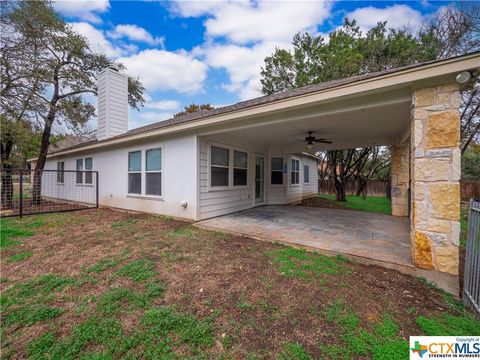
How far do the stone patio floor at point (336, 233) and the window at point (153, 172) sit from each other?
6.49ft

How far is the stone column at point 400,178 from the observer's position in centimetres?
627

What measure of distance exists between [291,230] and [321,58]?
11.4 meters

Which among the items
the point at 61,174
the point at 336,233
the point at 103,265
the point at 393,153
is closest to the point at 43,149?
the point at 61,174

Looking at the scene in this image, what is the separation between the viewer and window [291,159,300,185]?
10.3 metres

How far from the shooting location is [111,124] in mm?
8047

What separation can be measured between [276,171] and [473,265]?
701cm

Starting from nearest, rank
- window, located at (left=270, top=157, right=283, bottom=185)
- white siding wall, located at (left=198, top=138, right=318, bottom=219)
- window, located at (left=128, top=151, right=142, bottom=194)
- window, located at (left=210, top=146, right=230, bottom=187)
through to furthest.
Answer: white siding wall, located at (left=198, top=138, right=318, bottom=219), window, located at (left=210, top=146, right=230, bottom=187), window, located at (left=128, top=151, right=142, bottom=194), window, located at (left=270, top=157, right=283, bottom=185)

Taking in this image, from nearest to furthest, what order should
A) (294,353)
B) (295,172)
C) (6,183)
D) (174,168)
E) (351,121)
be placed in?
1. (294,353)
2. (351,121)
3. (174,168)
4. (6,183)
5. (295,172)

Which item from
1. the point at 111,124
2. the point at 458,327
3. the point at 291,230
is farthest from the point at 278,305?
the point at 111,124

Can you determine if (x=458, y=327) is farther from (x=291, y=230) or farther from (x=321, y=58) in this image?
(x=321, y=58)

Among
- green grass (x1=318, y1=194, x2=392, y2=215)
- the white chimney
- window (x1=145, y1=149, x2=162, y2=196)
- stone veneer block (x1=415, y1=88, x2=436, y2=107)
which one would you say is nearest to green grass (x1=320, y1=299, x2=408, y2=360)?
stone veneer block (x1=415, y1=88, x2=436, y2=107)

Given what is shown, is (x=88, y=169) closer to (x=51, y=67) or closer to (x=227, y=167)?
(x=51, y=67)

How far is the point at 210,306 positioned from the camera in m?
2.12

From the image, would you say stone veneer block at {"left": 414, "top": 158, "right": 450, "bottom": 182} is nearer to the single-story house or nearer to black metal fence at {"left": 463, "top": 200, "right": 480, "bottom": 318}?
the single-story house
